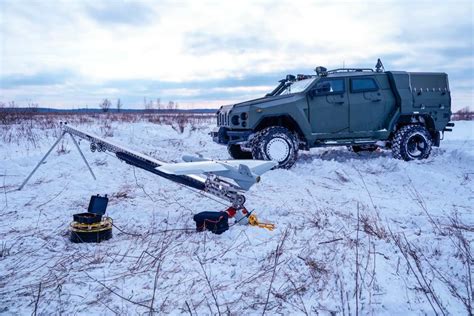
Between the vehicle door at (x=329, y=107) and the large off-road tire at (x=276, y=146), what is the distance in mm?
785

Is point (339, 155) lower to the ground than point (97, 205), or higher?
lower

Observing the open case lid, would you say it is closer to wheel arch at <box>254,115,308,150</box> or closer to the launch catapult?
the launch catapult

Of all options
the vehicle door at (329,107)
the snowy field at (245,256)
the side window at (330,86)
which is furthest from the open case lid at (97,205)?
the side window at (330,86)

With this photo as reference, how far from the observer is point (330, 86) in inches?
342

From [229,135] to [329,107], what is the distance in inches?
90.8

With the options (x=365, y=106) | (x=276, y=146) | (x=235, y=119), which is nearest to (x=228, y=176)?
(x=276, y=146)

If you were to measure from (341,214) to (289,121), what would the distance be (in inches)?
166

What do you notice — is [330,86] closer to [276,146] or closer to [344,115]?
[344,115]

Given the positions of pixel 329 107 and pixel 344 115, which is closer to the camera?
pixel 329 107

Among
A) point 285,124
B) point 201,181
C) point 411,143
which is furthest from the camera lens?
point 411,143

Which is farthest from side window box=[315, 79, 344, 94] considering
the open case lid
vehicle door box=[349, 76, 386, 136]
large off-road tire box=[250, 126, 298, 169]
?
the open case lid

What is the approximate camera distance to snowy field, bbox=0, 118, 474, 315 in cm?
264

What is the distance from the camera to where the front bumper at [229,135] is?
8.41 meters

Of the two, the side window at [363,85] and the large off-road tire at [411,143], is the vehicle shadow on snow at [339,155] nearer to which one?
the large off-road tire at [411,143]
